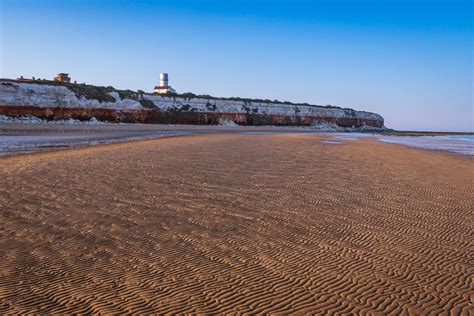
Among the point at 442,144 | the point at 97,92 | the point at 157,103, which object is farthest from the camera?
the point at 157,103

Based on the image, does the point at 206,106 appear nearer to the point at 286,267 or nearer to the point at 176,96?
the point at 176,96

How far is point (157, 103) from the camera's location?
196ft

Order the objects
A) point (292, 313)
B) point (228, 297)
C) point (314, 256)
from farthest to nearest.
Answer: point (314, 256) → point (228, 297) → point (292, 313)

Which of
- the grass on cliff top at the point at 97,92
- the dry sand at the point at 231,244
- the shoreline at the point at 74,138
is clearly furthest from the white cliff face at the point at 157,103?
the dry sand at the point at 231,244

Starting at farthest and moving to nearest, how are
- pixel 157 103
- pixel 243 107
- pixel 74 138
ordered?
pixel 243 107, pixel 157 103, pixel 74 138

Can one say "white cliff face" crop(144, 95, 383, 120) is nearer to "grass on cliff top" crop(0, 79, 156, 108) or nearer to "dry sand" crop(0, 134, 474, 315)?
"grass on cliff top" crop(0, 79, 156, 108)

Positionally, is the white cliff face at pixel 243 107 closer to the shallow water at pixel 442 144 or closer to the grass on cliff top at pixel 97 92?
the grass on cliff top at pixel 97 92

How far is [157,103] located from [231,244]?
57.7 meters

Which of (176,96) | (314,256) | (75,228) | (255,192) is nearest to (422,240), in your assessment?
(314,256)

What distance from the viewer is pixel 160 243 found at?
4.86 metres

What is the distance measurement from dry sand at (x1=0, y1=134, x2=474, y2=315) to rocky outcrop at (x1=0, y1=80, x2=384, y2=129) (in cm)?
3970

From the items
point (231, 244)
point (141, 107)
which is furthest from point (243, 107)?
point (231, 244)

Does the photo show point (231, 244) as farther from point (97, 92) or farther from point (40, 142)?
point (97, 92)

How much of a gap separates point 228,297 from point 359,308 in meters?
1.26
